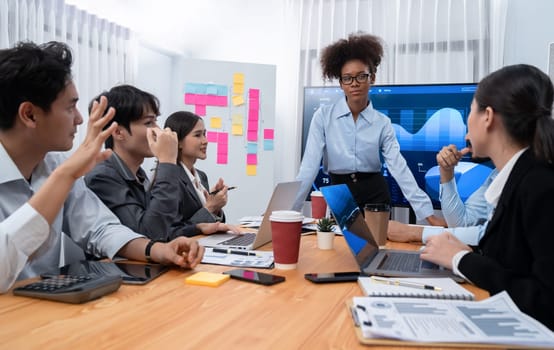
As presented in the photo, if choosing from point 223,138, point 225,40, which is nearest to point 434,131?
point 223,138

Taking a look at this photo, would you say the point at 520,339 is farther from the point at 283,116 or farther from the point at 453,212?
the point at 283,116

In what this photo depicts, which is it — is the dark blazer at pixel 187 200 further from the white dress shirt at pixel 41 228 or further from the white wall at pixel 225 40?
the white wall at pixel 225 40

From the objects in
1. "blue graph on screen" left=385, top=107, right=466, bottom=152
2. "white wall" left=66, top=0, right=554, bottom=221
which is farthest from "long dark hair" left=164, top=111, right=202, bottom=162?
"blue graph on screen" left=385, top=107, right=466, bottom=152

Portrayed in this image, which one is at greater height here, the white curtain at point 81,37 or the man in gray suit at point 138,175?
the white curtain at point 81,37

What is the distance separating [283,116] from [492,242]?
3.16 metres

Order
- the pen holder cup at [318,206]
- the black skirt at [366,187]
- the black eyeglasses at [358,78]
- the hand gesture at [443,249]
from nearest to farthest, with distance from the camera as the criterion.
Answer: the hand gesture at [443,249], the pen holder cup at [318,206], the black eyeglasses at [358,78], the black skirt at [366,187]

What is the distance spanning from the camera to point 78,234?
1.32 metres

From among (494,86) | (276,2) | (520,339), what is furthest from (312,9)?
(520,339)

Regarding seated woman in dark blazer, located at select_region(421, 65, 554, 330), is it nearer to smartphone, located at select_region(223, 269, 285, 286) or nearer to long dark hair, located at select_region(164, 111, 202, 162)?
smartphone, located at select_region(223, 269, 285, 286)

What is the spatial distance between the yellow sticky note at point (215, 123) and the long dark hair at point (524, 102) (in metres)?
2.95

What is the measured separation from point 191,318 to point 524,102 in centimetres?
96

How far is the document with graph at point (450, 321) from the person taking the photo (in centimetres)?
66

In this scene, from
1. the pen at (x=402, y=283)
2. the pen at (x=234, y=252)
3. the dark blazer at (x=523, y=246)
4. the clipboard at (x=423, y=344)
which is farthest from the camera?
the pen at (x=234, y=252)

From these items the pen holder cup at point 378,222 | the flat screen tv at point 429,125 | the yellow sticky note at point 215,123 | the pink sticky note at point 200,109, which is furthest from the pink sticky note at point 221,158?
the pen holder cup at point 378,222
